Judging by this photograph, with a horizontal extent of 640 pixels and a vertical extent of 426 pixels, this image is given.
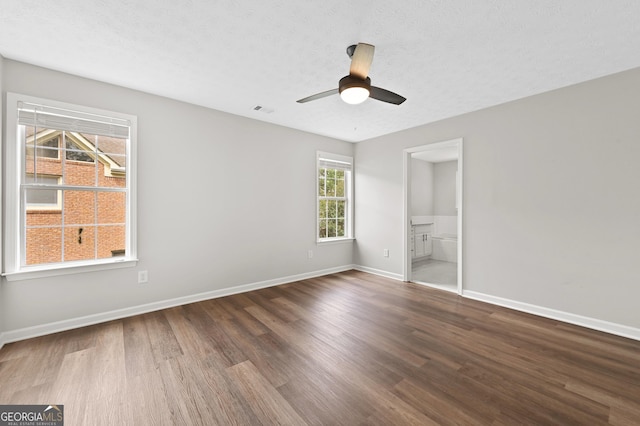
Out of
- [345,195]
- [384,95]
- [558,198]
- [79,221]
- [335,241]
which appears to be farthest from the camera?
[345,195]

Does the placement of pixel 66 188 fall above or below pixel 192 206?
above

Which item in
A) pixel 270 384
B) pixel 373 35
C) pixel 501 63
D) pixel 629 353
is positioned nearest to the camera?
pixel 270 384

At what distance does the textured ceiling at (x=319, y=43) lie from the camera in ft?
5.79

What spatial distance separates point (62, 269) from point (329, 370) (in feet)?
9.34

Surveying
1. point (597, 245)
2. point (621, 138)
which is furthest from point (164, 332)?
point (621, 138)

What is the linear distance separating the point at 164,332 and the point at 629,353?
431 centimetres

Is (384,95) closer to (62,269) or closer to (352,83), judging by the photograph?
(352,83)

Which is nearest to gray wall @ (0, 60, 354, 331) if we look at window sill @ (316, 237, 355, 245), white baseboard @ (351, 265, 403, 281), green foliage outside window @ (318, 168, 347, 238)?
window sill @ (316, 237, 355, 245)

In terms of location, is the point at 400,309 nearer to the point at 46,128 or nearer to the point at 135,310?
the point at 135,310

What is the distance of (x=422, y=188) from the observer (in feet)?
21.9

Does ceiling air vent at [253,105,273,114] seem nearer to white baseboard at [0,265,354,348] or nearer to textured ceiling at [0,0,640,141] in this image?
textured ceiling at [0,0,640,141]

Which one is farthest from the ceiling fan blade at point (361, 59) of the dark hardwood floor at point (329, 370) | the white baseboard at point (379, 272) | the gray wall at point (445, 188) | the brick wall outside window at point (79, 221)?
the gray wall at point (445, 188)

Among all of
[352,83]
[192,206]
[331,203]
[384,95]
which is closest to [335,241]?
[331,203]

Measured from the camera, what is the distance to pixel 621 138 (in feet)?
8.39
